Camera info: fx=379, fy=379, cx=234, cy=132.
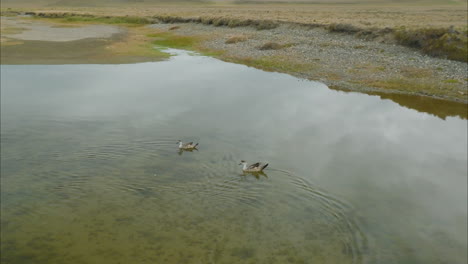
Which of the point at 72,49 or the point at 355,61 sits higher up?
the point at 355,61

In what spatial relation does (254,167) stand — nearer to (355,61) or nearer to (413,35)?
(355,61)

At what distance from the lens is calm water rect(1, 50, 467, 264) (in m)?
12.0

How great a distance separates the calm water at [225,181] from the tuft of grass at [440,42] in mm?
14068

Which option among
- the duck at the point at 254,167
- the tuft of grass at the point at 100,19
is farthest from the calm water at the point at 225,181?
the tuft of grass at the point at 100,19

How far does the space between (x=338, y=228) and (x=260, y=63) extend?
29.5 meters

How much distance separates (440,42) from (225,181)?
3216 centimetres

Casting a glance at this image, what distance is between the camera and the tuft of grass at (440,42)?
35.8 meters

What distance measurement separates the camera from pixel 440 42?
3766 cm

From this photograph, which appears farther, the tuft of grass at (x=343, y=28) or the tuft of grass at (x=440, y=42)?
the tuft of grass at (x=343, y=28)

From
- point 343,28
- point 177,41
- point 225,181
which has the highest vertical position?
point 343,28

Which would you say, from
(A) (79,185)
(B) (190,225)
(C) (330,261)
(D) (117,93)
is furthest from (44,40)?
(C) (330,261)

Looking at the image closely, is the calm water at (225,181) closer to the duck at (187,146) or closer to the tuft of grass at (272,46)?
the duck at (187,146)

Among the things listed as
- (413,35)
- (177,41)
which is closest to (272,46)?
(413,35)

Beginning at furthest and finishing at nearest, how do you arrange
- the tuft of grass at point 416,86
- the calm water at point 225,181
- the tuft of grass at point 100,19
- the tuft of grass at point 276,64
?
1. the tuft of grass at point 100,19
2. the tuft of grass at point 276,64
3. the tuft of grass at point 416,86
4. the calm water at point 225,181
